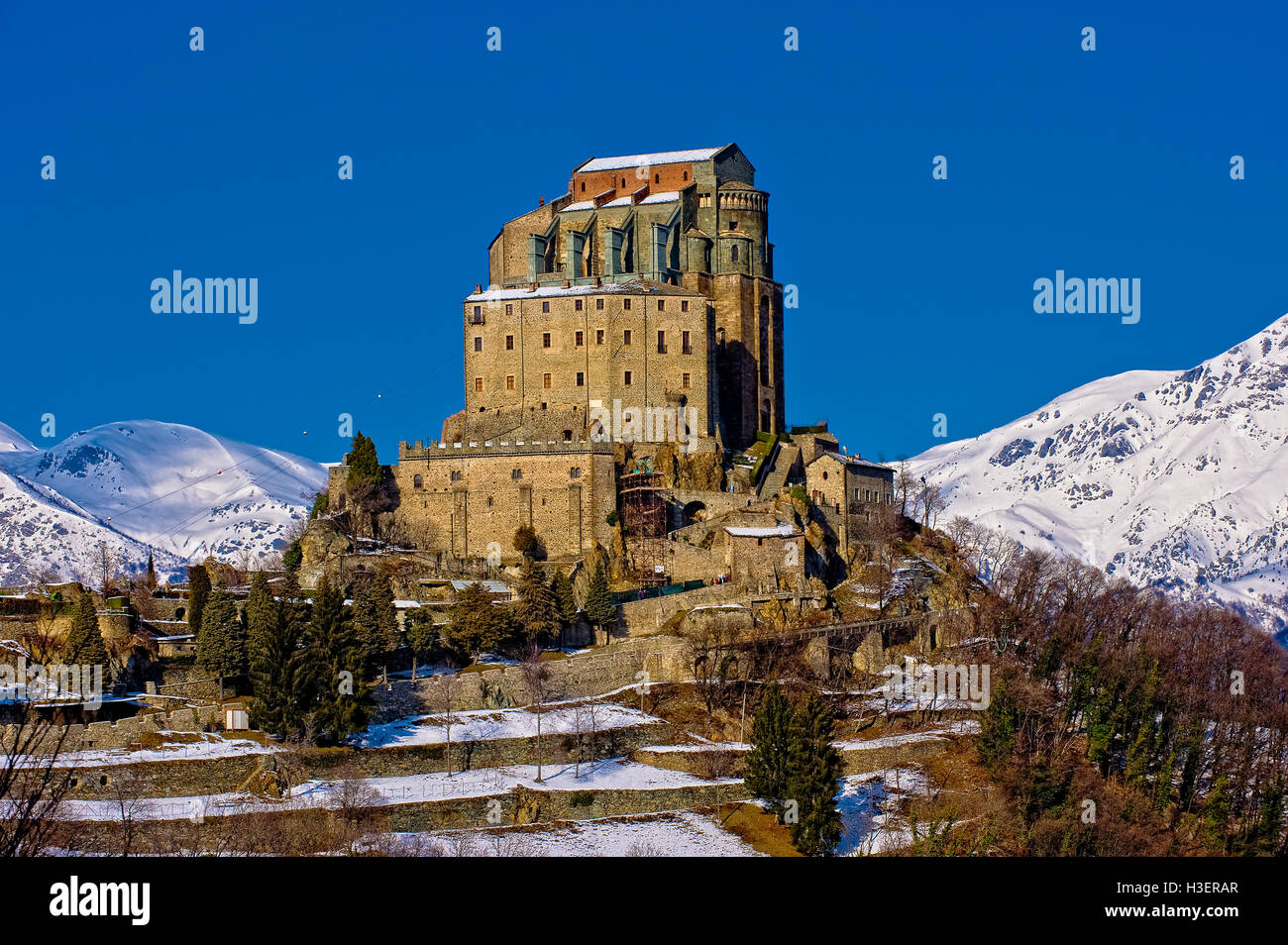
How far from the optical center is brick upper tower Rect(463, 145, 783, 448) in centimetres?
9594

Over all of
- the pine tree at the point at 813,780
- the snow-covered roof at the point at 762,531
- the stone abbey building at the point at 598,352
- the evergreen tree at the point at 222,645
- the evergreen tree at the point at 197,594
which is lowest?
the pine tree at the point at 813,780

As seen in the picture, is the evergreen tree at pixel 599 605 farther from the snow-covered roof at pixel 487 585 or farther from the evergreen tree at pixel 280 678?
the evergreen tree at pixel 280 678

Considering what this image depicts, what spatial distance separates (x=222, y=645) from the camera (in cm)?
6969

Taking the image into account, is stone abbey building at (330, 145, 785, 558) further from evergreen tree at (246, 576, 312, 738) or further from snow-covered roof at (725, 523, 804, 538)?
Result: evergreen tree at (246, 576, 312, 738)

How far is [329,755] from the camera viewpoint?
64.2m

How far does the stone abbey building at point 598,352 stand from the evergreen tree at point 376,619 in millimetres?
13205

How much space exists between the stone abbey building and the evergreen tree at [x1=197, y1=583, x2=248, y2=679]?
20.7 m

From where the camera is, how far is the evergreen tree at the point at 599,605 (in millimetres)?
81062

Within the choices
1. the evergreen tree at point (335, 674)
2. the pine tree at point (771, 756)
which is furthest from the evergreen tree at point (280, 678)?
the pine tree at point (771, 756)

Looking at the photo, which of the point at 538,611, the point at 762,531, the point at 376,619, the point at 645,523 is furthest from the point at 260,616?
the point at 762,531

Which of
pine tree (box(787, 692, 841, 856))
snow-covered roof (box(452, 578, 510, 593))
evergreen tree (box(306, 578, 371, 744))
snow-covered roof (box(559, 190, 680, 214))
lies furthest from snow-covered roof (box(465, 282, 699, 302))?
pine tree (box(787, 692, 841, 856))
